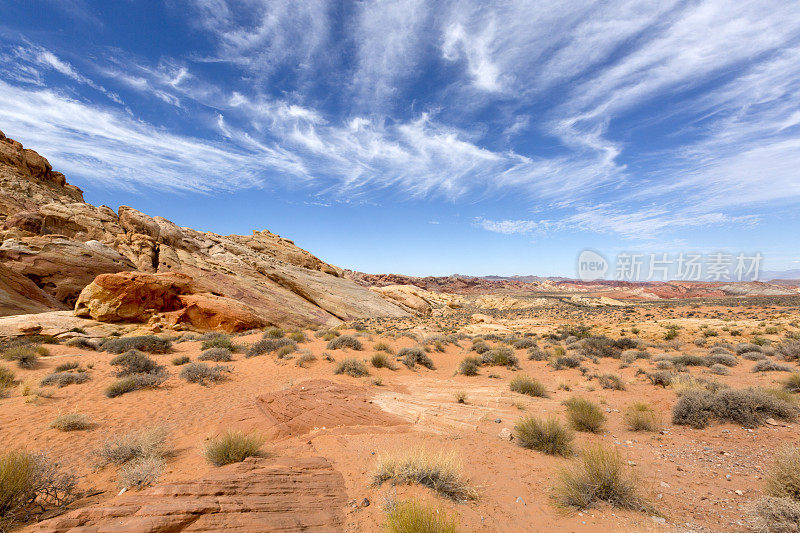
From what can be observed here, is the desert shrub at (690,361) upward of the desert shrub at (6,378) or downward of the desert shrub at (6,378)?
upward

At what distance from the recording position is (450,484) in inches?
154

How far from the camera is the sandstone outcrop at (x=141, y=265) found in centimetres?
1803

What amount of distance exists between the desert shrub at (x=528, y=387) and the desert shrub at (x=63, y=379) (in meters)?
12.5

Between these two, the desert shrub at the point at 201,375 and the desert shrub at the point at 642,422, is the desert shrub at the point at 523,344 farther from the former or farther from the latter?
the desert shrub at the point at 201,375

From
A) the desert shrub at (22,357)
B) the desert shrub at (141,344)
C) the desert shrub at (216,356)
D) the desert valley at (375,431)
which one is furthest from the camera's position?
the desert shrub at (141,344)

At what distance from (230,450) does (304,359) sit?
7387 millimetres

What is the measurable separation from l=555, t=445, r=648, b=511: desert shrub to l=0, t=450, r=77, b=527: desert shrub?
603cm

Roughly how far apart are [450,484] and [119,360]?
12083mm

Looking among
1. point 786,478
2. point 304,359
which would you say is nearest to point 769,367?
point 786,478

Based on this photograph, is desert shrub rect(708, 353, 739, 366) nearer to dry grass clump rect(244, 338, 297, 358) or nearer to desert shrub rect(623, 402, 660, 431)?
desert shrub rect(623, 402, 660, 431)

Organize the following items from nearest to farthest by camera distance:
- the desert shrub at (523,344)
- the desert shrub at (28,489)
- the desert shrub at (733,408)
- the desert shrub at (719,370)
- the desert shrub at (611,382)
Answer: the desert shrub at (28,489) → the desert shrub at (733,408) → the desert shrub at (611,382) → the desert shrub at (719,370) → the desert shrub at (523,344)

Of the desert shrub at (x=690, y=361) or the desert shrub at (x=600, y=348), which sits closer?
the desert shrub at (x=690, y=361)

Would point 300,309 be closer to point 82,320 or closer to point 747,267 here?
point 82,320

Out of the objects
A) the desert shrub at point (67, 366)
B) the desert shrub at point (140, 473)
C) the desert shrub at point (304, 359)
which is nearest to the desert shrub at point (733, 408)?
the desert shrub at point (140, 473)
